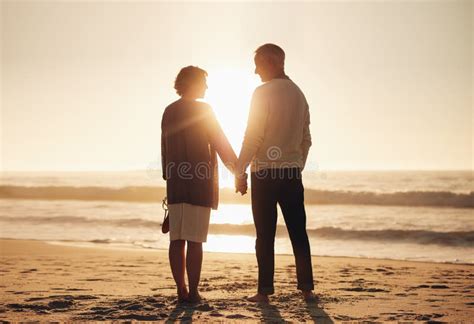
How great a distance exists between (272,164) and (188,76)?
1.02 meters

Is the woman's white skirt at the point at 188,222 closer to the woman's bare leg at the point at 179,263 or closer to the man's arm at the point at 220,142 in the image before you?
the woman's bare leg at the point at 179,263

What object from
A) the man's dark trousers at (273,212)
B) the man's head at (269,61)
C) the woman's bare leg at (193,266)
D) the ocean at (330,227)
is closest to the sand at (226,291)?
the woman's bare leg at (193,266)

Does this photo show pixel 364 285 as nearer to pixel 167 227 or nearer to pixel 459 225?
pixel 167 227

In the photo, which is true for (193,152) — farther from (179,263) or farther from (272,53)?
(272,53)

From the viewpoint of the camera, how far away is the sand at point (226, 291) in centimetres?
455

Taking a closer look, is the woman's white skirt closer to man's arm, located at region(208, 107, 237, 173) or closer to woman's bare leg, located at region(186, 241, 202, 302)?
woman's bare leg, located at region(186, 241, 202, 302)

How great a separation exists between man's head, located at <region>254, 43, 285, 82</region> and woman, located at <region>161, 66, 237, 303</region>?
1.55 feet

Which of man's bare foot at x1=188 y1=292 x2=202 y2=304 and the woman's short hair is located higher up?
the woman's short hair

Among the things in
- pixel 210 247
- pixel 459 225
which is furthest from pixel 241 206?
pixel 210 247

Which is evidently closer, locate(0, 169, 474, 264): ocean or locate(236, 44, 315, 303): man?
locate(236, 44, 315, 303): man

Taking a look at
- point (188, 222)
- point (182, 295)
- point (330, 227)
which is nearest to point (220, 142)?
point (188, 222)

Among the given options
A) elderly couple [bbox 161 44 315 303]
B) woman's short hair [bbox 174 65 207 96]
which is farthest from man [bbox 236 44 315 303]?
woman's short hair [bbox 174 65 207 96]

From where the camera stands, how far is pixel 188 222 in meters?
4.96

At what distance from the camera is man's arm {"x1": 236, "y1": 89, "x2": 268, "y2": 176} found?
16.5 feet
